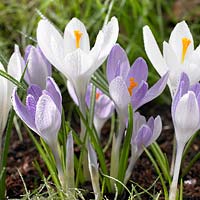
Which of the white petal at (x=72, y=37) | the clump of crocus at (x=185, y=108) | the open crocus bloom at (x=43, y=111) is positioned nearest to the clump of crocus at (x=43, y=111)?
the open crocus bloom at (x=43, y=111)

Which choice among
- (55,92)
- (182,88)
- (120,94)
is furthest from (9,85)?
(182,88)

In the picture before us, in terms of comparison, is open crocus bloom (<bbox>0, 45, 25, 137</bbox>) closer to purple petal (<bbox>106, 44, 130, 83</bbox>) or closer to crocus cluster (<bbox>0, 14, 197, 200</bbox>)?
crocus cluster (<bbox>0, 14, 197, 200</bbox>)

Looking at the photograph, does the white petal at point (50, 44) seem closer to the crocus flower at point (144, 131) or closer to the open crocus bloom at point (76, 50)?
the open crocus bloom at point (76, 50)

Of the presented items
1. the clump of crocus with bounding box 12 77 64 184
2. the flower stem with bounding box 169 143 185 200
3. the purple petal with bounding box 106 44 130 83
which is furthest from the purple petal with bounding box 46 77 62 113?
the flower stem with bounding box 169 143 185 200

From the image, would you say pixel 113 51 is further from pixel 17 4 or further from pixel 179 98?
pixel 17 4

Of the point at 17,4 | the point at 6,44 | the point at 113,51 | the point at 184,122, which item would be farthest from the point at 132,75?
the point at 17,4

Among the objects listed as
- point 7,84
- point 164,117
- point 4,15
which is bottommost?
point 164,117
